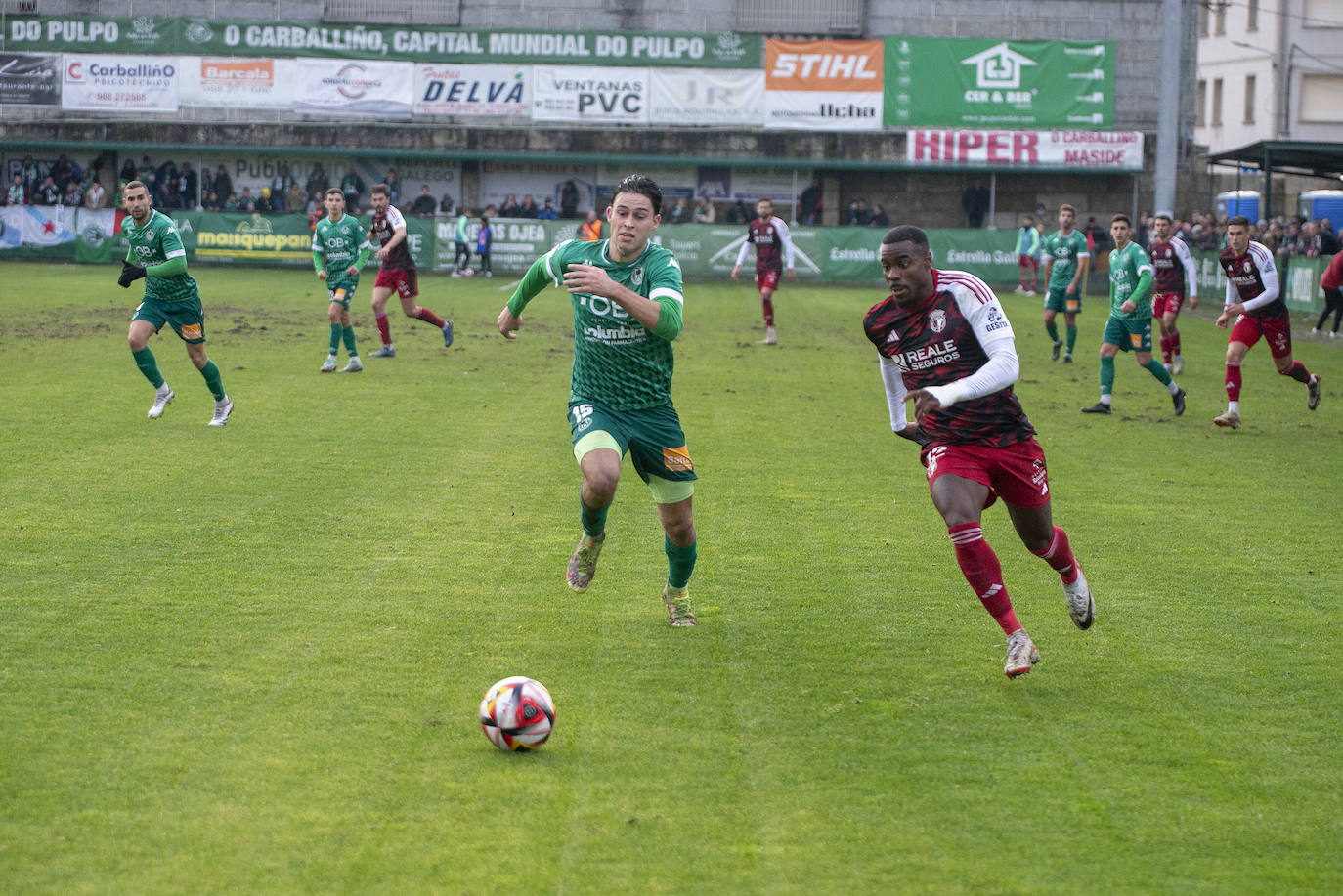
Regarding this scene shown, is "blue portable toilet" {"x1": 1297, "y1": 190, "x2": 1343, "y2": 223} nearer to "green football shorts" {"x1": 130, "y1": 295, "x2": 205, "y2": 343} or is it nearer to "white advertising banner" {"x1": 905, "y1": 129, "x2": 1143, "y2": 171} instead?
"white advertising banner" {"x1": 905, "y1": 129, "x2": 1143, "y2": 171}

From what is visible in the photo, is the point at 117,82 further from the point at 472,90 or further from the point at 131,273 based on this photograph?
the point at 131,273

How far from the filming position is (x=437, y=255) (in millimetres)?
36500

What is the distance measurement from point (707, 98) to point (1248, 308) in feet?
87.4

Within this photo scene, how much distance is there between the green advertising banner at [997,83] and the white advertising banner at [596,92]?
7.16 m

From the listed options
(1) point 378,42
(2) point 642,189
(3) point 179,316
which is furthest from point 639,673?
(1) point 378,42

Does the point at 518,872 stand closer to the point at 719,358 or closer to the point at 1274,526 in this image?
the point at 1274,526

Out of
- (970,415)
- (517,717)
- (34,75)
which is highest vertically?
(34,75)

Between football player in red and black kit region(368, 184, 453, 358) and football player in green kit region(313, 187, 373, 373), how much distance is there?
0.49 metres

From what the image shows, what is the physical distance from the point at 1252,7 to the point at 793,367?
48172mm

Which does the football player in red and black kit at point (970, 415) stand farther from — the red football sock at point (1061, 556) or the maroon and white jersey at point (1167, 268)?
the maroon and white jersey at point (1167, 268)

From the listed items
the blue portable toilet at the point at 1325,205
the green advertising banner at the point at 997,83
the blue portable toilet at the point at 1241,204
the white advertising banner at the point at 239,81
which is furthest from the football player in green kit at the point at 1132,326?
the blue portable toilet at the point at 1325,205

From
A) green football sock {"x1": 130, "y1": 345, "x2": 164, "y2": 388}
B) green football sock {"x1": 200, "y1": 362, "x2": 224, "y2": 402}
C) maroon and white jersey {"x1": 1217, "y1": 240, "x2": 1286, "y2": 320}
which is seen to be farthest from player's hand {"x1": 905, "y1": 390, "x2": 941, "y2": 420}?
maroon and white jersey {"x1": 1217, "y1": 240, "x2": 1286, "y2": 320}

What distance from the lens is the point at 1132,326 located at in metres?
15.1

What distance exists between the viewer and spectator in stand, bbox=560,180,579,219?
132ft
